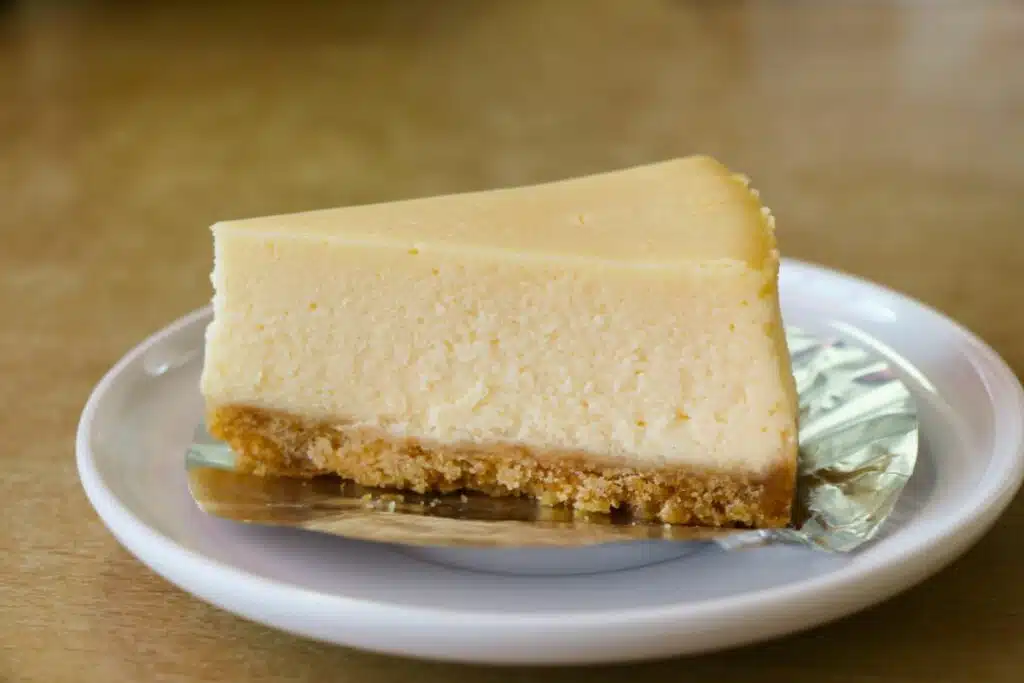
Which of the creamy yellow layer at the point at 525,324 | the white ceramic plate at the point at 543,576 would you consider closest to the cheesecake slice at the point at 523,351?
the creamy yellow layer at the point at 525,324

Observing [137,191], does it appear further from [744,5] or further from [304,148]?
[744,5]

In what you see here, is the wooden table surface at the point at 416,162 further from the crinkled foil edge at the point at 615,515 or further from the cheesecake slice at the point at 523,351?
the cheesecake slice at the point at 523,351

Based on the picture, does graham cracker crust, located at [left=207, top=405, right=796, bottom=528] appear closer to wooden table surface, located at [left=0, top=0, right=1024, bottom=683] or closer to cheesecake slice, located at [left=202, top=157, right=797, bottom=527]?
cheesecake slice, located at [left=202, top=157, right=797, bottom=527]

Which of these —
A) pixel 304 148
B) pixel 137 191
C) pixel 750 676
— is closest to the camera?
pixel 750 676

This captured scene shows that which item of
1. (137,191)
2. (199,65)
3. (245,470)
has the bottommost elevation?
(245,470)

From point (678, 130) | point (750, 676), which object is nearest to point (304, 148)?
point (678, 130)

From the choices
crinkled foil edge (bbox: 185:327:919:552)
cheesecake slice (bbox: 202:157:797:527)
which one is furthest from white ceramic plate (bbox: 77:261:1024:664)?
cheesecake slice (bbox: 202:157:797:527)

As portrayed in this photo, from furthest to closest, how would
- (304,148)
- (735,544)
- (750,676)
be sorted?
(304,148) < (735,544) < (750,676)

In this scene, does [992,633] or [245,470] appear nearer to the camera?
[992,633]

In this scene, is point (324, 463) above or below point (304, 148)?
below
